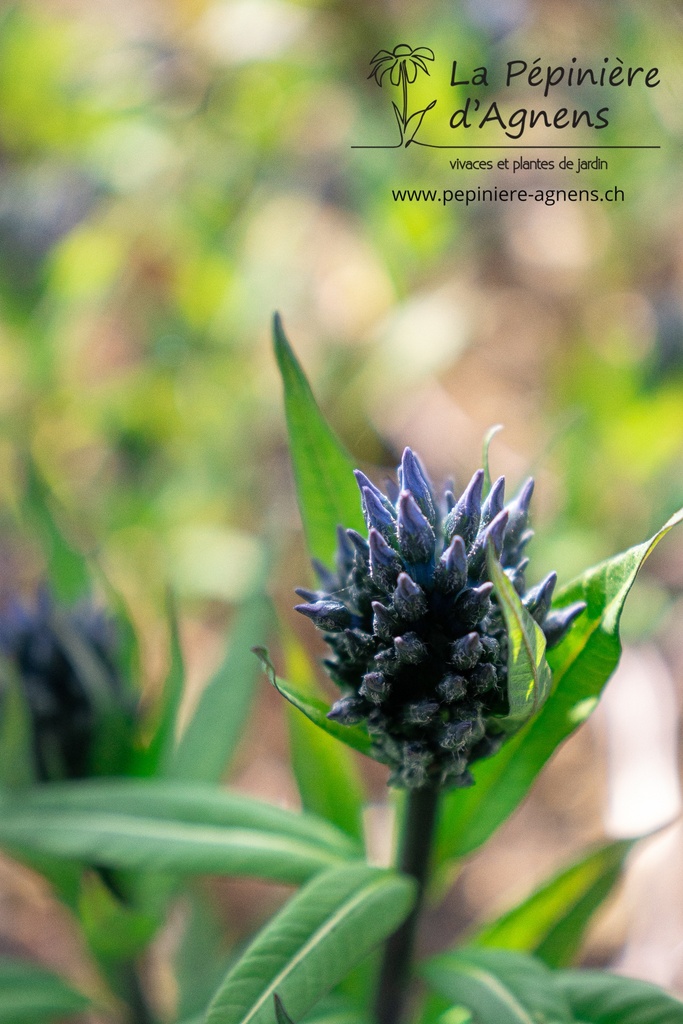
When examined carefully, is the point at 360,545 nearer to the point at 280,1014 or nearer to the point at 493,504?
the point at 493,504

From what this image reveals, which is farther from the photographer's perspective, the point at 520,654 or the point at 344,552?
the point at 344,552

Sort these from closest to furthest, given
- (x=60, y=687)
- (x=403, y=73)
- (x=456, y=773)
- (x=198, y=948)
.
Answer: (x=456, y=773) < (x=60, y=687) < (x=198, y=948) < (x=403, y=73)

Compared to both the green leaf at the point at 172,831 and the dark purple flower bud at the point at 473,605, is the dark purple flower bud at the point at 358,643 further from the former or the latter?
the green leaf at the point at 172,831

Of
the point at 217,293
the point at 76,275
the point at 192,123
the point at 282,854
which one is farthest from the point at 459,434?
the point at 282,854

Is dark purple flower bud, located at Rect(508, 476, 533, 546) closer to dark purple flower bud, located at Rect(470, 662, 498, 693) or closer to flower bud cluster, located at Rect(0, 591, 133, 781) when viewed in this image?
dark purple flower bud, located at Rect(470, 662, 498, 693)

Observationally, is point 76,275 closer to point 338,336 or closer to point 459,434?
point 338,336

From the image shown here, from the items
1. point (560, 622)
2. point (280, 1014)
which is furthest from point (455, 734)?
point (280, 1014)

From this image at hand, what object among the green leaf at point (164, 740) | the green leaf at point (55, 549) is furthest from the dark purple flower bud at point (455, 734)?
the green leaf at point (55, 549)
